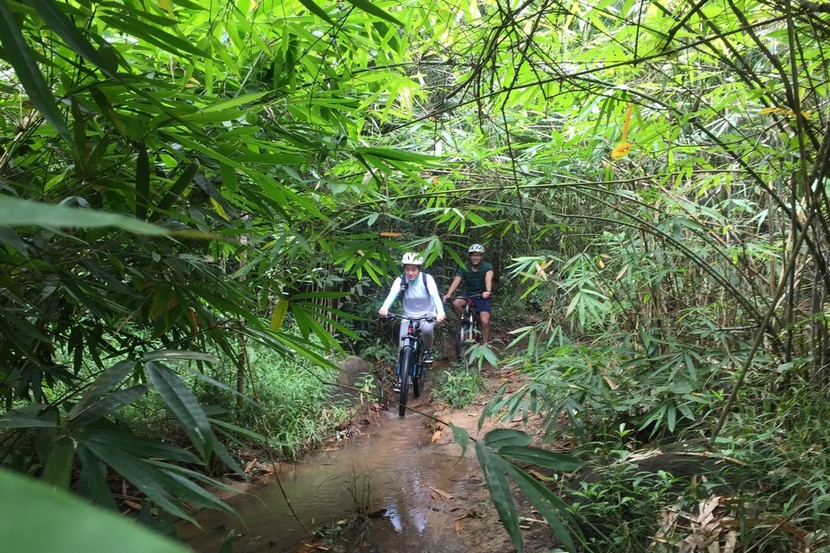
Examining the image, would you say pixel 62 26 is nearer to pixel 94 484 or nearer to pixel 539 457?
pixel 94 484

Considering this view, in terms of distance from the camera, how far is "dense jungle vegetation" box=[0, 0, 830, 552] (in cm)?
82

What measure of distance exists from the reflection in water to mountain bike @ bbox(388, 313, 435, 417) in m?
0.69

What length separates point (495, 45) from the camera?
167 centimetres

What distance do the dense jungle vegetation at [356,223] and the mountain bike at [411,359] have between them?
1.31 meters

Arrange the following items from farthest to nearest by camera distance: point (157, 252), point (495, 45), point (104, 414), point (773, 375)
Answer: point (773, 375) → point (495, 45) → point (157, 252) → point (104, 414)

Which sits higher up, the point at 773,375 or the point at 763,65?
the point at 763,65

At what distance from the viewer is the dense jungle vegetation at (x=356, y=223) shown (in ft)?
2.68

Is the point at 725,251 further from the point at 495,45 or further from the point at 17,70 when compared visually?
the point at 17,70

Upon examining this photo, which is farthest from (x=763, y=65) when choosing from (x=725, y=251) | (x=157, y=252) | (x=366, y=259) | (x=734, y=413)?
(x=157, y=252)

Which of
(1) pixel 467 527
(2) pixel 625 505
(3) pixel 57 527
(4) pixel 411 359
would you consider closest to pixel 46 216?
(3) pixel 57 527

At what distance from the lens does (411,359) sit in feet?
16.7

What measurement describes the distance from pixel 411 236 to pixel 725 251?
154 inches

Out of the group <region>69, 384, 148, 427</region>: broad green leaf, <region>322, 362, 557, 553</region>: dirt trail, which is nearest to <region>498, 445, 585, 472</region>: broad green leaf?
<region>69, 384, 148, 427</region>: broad green leaf

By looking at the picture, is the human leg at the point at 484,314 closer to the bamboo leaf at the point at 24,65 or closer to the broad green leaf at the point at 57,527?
the bamboo leaf at the point at 24,65
